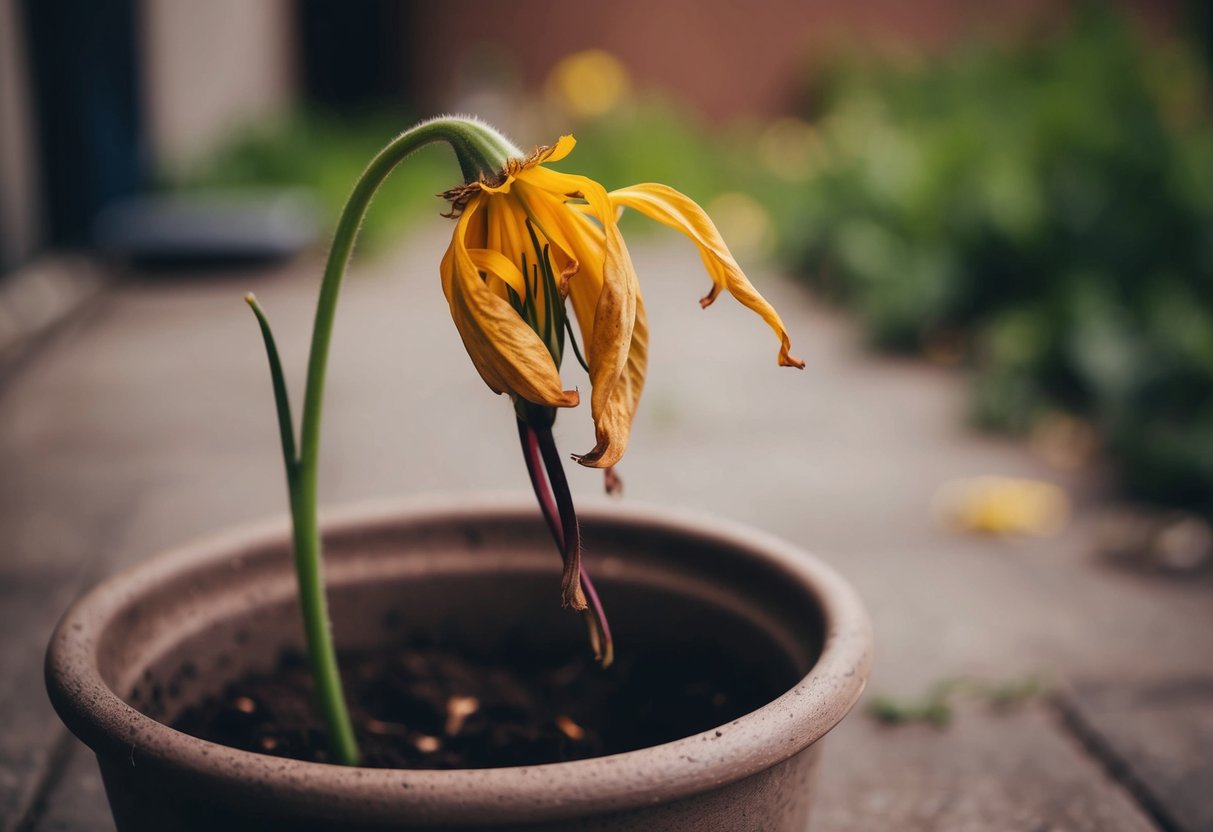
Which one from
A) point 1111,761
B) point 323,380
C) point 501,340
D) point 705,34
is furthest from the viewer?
point 705,34

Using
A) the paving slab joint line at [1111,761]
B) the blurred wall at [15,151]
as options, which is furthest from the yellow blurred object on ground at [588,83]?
the paving slab joint line at [1111,761]

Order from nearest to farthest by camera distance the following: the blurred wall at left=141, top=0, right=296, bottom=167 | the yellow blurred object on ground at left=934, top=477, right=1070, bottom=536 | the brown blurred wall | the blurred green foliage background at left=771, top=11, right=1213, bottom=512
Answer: the yellow blurred object on ground at left=934, top=477, right=1070, bottom=536 → the blurred green foliage background at left=771, top=11, right=1213, bottom=512 → the blurred wall at left=141, top=0, right=296, bottom=167 → the brown blurred wall

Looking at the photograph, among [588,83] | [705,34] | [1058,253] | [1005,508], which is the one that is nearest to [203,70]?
[588,83]

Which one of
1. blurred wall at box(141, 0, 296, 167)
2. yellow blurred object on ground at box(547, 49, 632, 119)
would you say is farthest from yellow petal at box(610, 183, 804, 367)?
yellow blurred object on ground at box(547, 49, 632, 119)

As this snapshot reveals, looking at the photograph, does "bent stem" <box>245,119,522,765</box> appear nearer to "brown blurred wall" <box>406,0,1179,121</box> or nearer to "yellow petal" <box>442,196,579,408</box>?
"yellow petal" <box>442,196,579,408</box>

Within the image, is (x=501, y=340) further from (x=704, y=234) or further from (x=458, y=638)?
(x=458, y=638)

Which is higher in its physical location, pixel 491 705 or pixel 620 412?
pixel 620 412

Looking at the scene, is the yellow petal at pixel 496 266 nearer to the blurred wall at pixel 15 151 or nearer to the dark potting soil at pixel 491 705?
the dark potting soil at pixel 491 705
